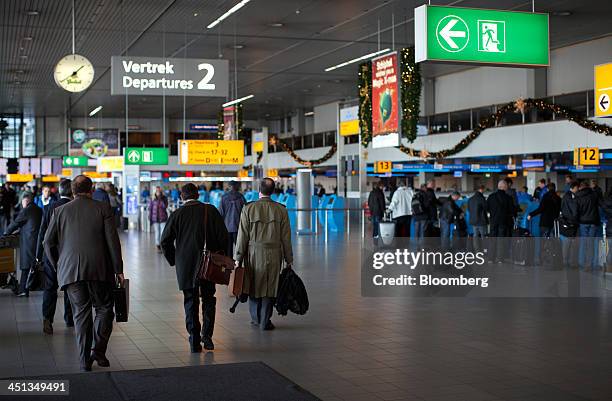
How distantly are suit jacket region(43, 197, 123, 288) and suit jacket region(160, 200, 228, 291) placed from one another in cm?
78

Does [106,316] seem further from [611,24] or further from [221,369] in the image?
[611,24]

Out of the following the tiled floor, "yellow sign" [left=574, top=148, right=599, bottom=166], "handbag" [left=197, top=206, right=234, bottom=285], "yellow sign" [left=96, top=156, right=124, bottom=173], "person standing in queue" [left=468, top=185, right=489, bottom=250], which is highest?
"yellow sign" [left=96, top=156, right=124, bottom=173]

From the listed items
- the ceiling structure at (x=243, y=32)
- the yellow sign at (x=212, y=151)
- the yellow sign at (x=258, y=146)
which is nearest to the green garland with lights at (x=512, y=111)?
the ceiling structure at (x=243, y=32)

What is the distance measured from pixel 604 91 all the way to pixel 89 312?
11.1 meters

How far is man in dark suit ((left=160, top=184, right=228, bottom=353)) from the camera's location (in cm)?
791

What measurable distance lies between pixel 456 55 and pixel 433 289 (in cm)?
428

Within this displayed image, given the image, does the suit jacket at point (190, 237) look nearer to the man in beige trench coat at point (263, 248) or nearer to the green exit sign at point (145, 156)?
the man in beige trench coat at point (263, 248)

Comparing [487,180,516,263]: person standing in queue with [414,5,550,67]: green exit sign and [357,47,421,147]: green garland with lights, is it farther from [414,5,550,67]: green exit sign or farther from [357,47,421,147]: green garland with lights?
[357,47,421,147]: green garland with lights

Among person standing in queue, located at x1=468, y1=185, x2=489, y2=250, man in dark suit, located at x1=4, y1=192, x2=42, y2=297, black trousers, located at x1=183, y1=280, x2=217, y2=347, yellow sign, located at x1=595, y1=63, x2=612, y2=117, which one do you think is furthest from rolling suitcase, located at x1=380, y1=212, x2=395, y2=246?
black trousers, located at x1=183, y1=280, x2=217, y2=347

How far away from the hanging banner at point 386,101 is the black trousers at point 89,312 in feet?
33.9

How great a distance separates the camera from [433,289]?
12.3 metres

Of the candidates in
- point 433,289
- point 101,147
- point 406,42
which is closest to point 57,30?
point 406,42

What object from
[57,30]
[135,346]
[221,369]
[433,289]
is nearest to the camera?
[221,369]

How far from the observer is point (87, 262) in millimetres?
7055
